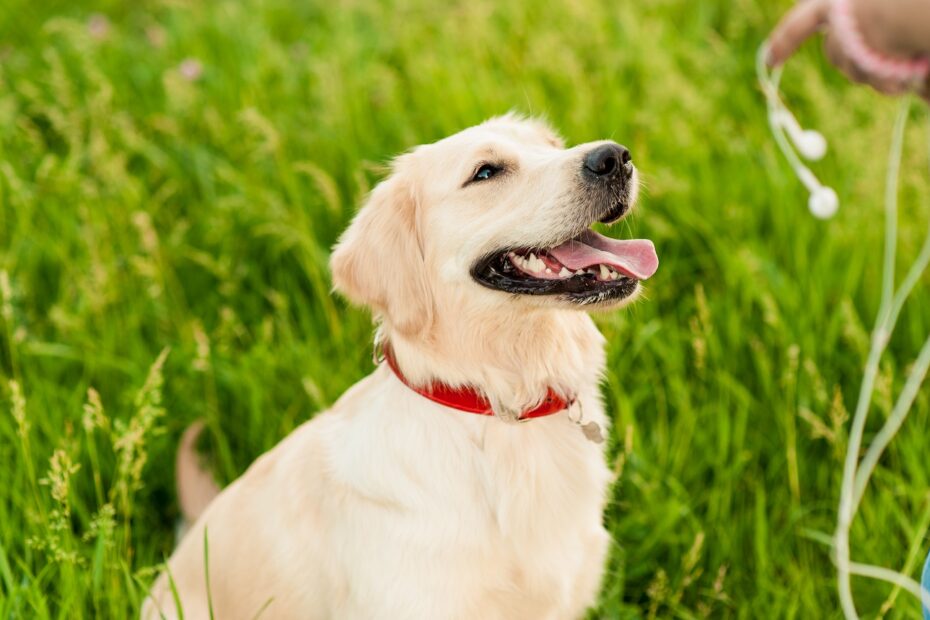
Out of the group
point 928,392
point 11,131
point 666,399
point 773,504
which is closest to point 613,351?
point 666,399

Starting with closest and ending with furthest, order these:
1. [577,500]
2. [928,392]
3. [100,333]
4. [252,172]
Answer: [577,500] < [928,392] < [100,333] < [252,172]

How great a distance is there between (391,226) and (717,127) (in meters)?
2.21

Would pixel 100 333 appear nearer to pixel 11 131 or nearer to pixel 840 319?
pixel 11 131

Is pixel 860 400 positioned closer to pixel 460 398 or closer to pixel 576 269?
pixel 576 269

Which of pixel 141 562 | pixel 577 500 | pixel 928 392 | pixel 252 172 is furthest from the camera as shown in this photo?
pixel 252 172

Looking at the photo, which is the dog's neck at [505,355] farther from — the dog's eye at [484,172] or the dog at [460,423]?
the dog's eye at [484,172]

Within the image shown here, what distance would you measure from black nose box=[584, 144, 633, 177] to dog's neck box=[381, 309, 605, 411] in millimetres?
318

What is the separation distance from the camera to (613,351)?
3.02 metres

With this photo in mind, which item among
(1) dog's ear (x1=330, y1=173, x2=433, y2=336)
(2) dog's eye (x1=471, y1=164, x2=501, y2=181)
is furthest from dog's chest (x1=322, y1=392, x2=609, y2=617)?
(2) dog's eye (x1=471, y1=164, x2=501, y2=181)

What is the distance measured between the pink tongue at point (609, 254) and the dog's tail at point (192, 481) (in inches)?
47.8

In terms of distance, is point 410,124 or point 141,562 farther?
point 410,124

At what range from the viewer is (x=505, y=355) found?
2.14 metres

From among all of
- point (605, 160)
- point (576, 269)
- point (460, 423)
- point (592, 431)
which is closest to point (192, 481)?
point (460, 423)

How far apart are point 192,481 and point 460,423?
0.97m
